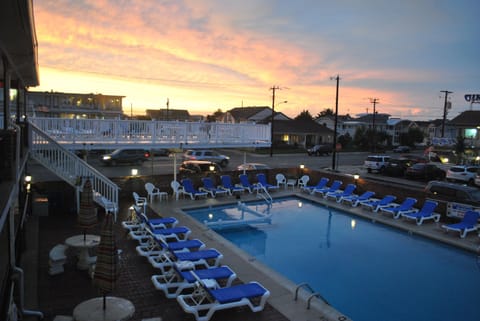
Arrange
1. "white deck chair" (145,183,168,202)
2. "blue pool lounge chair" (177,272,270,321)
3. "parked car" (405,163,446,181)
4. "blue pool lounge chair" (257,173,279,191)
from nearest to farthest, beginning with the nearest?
"blue pool lounge chair" (177,272,270,321) < "white deck chair" (145,183,168,202) < "blue pool lounge chair" (257,173,279,191) < "parked car" (405,163,446,181)

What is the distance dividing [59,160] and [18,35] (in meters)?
7.73

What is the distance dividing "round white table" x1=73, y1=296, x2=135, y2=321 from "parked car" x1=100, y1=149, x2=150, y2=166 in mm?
25256

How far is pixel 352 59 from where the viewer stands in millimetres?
26844

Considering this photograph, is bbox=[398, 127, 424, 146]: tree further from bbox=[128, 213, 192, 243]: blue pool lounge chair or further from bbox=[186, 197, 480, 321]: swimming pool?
bbox=[128, 213, 192, 243]: blue pool lounge chair

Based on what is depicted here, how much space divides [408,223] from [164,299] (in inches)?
408

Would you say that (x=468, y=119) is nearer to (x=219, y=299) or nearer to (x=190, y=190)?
(x=190, y=190)

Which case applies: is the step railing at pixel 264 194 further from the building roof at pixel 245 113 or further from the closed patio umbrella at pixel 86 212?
the building roof at pixel 245 113

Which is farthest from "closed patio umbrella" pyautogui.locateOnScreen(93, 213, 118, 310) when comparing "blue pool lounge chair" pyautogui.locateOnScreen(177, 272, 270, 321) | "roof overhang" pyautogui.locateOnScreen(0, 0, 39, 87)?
"roof overhang" pyautogui.locateOnScreen(0, 0, 39, 87)

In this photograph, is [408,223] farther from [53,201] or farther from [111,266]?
[53,201]

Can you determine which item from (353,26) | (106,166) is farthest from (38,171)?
(353,26)

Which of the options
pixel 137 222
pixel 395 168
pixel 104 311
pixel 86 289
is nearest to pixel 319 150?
pixel 395 168

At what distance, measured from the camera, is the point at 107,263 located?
523 centimetres

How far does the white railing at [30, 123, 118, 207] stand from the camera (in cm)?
1250

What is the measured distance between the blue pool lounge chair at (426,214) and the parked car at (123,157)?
877 inches
